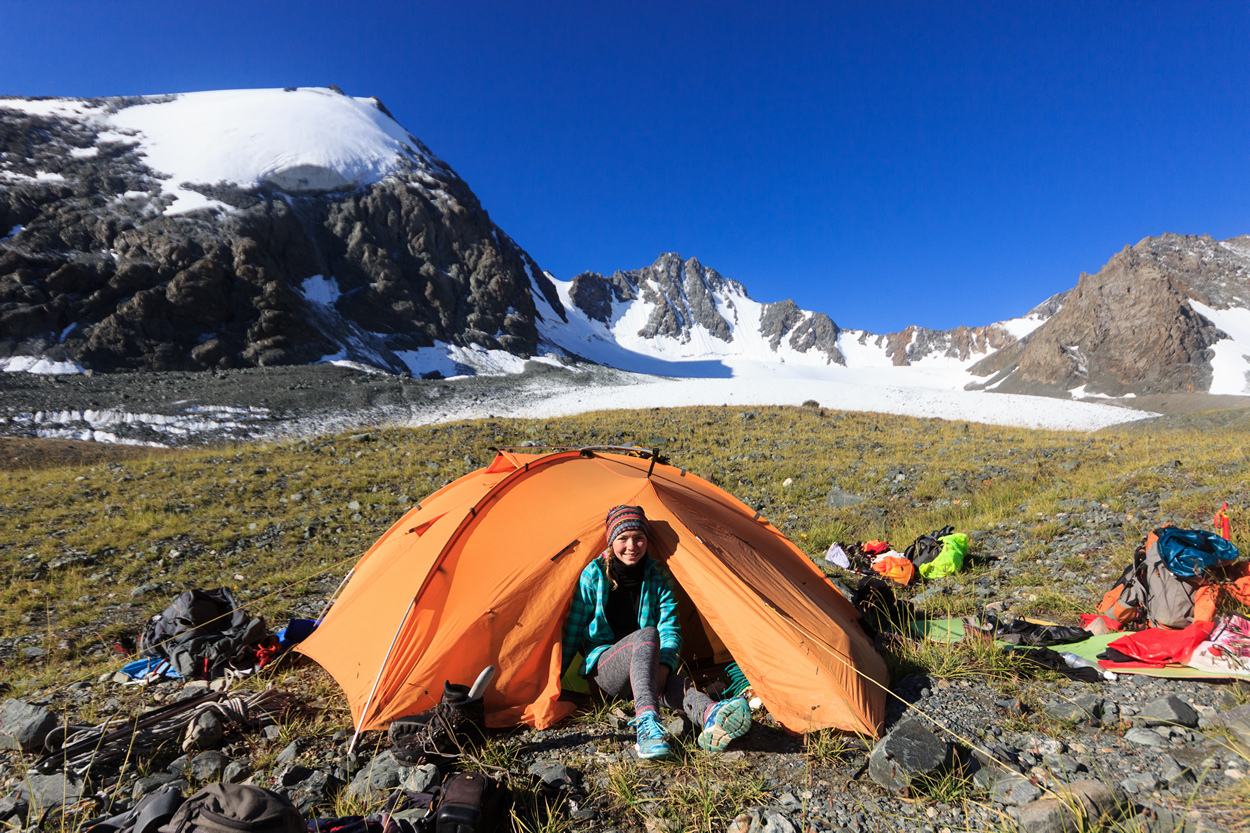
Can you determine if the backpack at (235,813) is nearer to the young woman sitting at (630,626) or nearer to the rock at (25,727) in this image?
the young woman sitting at (630,626)

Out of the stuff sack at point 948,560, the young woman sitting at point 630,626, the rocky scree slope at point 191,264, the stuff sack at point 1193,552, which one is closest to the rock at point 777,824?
the young woman sitting at point 630,626

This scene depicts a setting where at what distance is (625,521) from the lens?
3.90 m

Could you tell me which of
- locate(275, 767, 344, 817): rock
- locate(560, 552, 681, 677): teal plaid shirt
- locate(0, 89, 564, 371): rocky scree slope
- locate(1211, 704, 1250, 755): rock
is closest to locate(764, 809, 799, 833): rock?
locate(560, 552, 681, 677): teal plaid shirt

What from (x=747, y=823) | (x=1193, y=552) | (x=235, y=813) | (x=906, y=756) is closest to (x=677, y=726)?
(x=747, y=823)

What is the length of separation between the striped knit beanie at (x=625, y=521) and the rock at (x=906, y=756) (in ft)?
6.49

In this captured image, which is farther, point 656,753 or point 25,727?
point 25,727

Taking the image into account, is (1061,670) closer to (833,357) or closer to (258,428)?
(258,428)

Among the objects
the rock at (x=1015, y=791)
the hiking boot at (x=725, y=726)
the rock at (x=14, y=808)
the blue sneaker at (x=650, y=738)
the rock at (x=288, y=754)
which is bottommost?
the rock at (x=14, y=808)

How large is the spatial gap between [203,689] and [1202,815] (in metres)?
6.47

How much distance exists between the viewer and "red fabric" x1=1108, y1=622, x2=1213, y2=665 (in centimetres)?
374

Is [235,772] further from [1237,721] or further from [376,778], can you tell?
[1237,721]

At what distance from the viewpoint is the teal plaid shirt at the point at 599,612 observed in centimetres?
397

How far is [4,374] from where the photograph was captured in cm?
2208

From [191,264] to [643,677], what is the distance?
51277 millimetres
